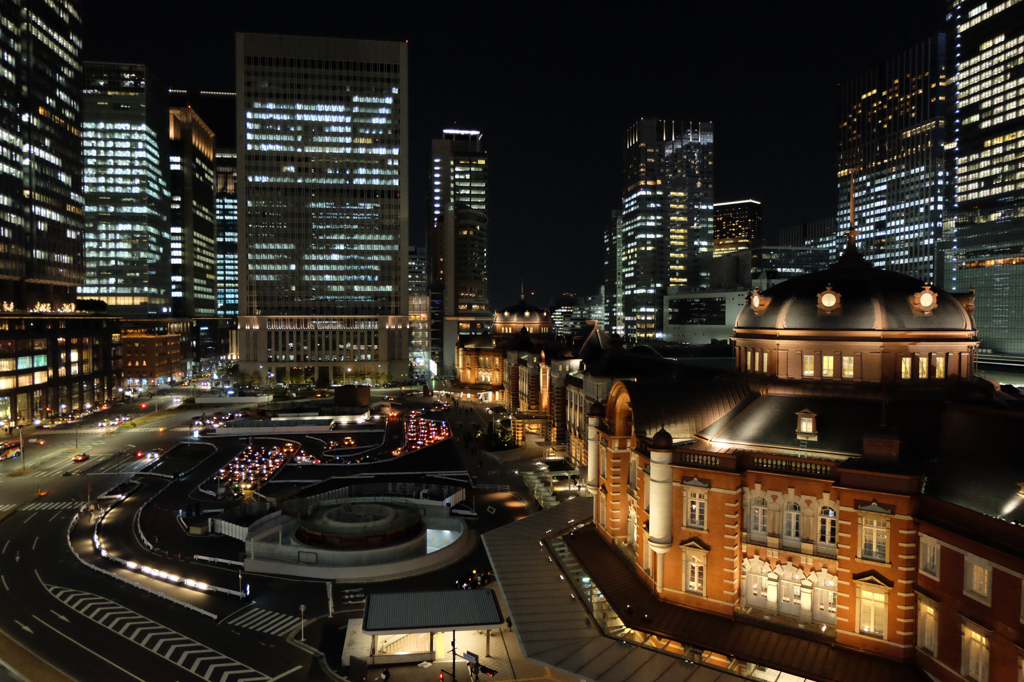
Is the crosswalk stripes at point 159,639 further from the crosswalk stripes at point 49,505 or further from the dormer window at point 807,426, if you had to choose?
the dormer window at point 807,426

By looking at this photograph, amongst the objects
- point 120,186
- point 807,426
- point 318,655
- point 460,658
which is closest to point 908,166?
point 807,426

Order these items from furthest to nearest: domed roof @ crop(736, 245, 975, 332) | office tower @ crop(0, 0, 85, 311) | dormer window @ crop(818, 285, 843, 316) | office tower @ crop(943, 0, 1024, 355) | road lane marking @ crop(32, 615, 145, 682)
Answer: office tower @ crop(943, 0, 1024, 355), office tower @ crop(0, 0, 85, 311), dormer window @ crop(818, 285, 843, 316), domed roof @ crop(736, 245, 975, 332), road lane marking @ crop(32, 615, 145, 682)

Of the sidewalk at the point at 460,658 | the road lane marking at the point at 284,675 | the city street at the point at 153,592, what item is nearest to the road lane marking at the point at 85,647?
the city street at the point at 153,592

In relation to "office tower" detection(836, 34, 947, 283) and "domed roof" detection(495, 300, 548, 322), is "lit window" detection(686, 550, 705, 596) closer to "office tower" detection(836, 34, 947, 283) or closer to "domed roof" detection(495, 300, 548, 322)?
"domed roof" detection(495, 300, 548, 322)

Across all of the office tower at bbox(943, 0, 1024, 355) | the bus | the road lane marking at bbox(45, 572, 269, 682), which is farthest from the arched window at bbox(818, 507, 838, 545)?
the office tower at bbox(943, 0, 1024, 355)

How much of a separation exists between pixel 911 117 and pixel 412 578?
211028 mm

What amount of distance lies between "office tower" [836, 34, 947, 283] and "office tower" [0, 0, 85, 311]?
194m

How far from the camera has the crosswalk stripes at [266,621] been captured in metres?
36.6

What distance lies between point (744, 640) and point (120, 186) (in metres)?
195

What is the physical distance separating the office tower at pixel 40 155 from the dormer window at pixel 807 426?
129 meters

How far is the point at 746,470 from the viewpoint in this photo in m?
32.7

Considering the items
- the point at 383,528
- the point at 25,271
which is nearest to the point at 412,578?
the point at 383,528

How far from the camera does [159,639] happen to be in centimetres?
3525

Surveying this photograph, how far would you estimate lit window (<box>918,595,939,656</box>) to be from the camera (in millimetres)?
26625
